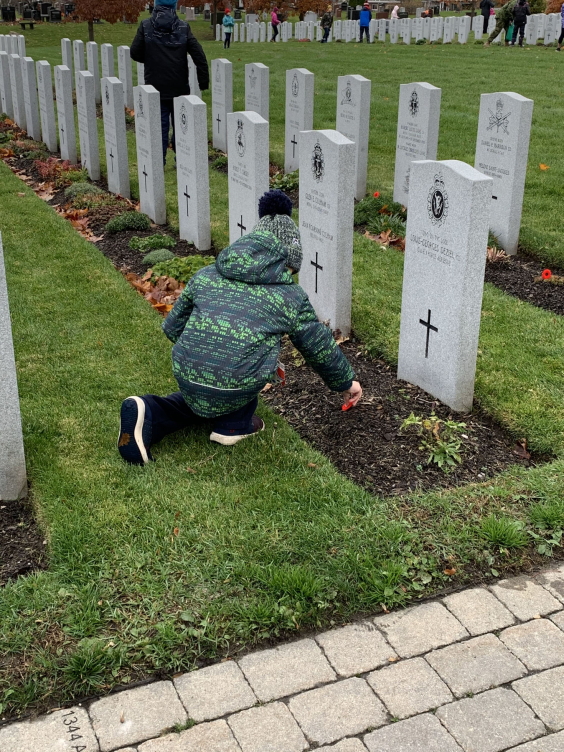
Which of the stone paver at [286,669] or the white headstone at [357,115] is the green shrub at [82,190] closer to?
the white headstone at [357,115]

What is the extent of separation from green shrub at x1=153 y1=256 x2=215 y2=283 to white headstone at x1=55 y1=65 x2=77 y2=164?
5878 millimetres

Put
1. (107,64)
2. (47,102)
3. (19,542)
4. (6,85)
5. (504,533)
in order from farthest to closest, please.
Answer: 1. (6,85)
2. (107,64)
3. (47,102)
4. (19,542)
5. (504,533)

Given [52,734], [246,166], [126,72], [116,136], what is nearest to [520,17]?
[126,72]

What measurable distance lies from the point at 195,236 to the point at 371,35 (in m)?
31.2

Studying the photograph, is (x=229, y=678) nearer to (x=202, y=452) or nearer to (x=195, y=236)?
(x=202, y=452)

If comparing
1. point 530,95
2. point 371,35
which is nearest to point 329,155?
point 530,95

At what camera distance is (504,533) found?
3.91 meters

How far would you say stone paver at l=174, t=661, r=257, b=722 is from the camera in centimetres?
305

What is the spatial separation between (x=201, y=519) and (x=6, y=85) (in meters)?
15.9

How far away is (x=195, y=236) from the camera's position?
864cm

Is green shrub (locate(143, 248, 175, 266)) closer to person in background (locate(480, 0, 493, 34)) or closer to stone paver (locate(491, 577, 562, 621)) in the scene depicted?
stone paver (locate(491, 577, 562, 621))

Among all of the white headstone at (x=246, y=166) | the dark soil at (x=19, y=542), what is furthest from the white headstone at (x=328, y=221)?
the dark soil at (x=19, y=542)

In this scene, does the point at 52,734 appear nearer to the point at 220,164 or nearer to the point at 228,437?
the point at 228,437

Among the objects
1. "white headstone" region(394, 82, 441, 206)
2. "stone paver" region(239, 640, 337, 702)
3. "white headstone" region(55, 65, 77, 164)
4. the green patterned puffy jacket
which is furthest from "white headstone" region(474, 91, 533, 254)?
"white headstone" region(55, 65, 77, 164)
